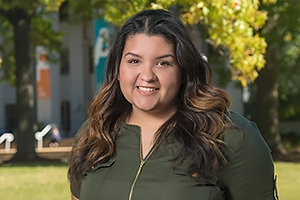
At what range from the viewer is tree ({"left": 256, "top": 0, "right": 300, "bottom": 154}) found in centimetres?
2181

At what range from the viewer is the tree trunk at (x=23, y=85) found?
2511cm

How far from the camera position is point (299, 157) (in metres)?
24.9

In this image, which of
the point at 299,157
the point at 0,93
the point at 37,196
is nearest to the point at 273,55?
the point at 299,157

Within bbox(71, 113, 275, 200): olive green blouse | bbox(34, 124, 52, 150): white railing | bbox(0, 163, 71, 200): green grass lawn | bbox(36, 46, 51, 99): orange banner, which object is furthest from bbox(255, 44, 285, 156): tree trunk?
bbox(71, 113, 275, 200): olive green blouse

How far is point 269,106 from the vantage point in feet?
83.9

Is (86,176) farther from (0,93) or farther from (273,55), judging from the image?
(0,93)

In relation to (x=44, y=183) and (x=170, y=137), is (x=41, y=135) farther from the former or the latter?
(x=170, y=137)

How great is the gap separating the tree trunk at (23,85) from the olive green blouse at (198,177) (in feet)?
73.3

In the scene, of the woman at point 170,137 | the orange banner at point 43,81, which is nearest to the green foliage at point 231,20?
the woman at point 170,137

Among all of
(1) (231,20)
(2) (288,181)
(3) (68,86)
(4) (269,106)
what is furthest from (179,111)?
(3) (68,86)

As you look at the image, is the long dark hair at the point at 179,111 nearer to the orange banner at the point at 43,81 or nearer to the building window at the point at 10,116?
the orange banner at the point at 43,81

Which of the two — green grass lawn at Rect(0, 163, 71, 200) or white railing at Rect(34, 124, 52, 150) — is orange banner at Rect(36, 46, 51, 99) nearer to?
white railing at Rect(34, 124, 52, 150)

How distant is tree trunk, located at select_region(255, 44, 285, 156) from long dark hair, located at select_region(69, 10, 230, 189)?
2230 centimetres

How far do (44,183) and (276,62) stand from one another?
12011 millimetres
